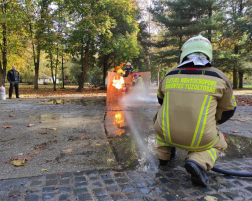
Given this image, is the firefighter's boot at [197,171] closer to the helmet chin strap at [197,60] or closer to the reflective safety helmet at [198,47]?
the helmet chin strap at [197,60]

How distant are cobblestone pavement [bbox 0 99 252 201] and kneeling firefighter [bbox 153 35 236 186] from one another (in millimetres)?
222

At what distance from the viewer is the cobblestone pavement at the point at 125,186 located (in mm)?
2125

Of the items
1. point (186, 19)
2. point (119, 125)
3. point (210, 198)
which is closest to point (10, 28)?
point (119, 125)

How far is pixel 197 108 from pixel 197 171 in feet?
2.26

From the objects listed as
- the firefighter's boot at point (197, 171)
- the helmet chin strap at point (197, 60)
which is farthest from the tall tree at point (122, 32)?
the firefighter's boot at point (197, 171)

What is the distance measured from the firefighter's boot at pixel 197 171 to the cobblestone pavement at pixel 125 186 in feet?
0.33

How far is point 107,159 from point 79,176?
0.62 m

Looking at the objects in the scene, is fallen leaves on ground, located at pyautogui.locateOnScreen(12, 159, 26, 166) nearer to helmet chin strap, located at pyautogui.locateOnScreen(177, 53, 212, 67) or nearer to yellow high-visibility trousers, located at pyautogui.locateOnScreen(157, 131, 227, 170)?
yellow high-visibility trousers, located at pyautogui.locateOnScreen(157, 131, 227, 170)

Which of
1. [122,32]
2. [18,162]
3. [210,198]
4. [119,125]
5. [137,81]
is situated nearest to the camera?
[210,198]

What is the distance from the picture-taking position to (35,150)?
341 cm

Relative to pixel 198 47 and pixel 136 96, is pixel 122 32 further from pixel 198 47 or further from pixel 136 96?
pixel 198 47

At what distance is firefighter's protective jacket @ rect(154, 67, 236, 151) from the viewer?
2233 millimetres

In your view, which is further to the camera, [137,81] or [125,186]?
[137,81]

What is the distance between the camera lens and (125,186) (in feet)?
7.65
